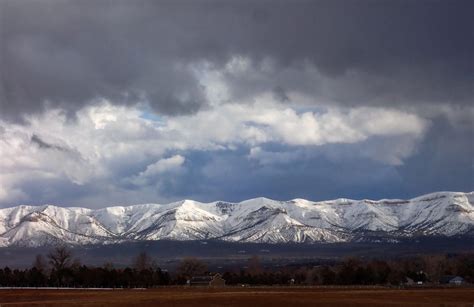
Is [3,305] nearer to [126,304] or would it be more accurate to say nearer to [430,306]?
[126,304]

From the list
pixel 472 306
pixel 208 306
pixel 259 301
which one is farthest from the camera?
pixel 259 301

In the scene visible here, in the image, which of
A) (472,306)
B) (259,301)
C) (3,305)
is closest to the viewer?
(472,306)

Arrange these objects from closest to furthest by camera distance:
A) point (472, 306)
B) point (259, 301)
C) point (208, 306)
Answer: point (472, 306)
point (208, 306)
point (259, 301)

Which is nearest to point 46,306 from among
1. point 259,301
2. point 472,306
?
point 259,301

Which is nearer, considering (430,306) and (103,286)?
(430,306)

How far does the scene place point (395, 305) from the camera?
10088 centimetres

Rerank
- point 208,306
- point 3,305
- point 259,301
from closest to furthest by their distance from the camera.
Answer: point 208,306
point 3,305
point 259,301

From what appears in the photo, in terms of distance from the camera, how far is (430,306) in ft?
316

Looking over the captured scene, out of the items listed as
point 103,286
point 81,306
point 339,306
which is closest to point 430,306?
point 339,306

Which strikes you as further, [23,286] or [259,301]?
[23,286]

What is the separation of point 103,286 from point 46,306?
10228 centimetres

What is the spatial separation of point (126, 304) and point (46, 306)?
10853 millimetres

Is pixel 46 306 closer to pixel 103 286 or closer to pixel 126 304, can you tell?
pixel 126 304

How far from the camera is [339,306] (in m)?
96.9
